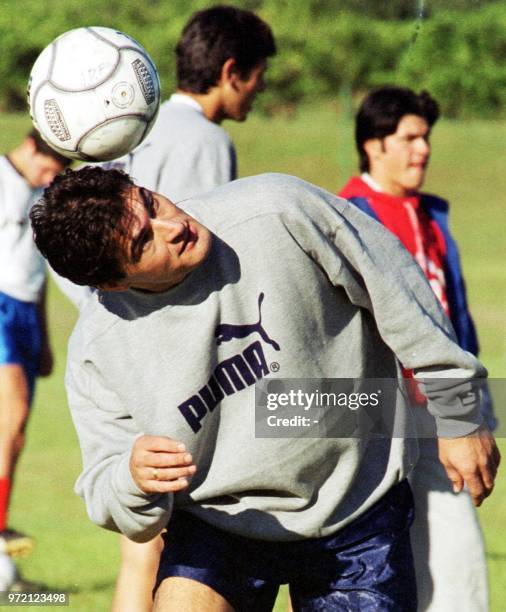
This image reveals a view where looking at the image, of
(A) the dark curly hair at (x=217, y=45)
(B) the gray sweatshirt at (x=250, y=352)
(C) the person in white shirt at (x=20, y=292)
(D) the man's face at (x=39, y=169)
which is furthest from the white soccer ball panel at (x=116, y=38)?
(D) the man's face at (x=39, y=169)

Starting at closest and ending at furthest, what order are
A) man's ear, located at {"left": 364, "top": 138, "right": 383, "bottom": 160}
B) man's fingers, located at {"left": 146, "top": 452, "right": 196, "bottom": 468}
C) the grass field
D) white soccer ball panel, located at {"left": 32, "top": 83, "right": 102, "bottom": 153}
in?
man's fingers, located at {"left": 146, "top": 452, "right": 196, "bottom": 468} → white soccer ball panel, located at {"left": 32, "top": 83, "right": 102, "bottom": 153} → man's ear, located at {"left": 364, "top": 138, "right": 383, "bottom": 160} → the grass field

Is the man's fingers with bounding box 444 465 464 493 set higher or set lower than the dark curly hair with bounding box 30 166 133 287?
lower

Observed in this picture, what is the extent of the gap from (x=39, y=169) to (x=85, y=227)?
4009mm

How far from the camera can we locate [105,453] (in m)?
3.53

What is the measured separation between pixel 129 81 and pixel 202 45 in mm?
1120

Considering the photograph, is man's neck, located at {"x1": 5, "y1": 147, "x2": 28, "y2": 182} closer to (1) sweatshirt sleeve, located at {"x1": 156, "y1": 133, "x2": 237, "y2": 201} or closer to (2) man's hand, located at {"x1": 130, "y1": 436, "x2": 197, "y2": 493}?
(1) sweatshirt sleeve, located at {"x1": 156, "y1": 133, "x2": 237, "y2": 201}

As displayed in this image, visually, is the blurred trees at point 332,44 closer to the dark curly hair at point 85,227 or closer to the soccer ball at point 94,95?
the soccer ball at point 94,95

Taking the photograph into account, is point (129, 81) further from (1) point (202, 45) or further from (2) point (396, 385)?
(2) point (396, 385)

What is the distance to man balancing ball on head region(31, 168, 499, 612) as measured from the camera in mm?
3363

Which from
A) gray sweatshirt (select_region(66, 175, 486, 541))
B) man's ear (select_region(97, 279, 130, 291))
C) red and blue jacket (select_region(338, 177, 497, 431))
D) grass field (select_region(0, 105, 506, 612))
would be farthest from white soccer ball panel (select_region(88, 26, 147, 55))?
grass field (select_region(0, 105, 506, 612))

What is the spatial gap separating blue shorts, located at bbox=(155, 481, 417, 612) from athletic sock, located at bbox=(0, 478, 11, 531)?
2771 mm

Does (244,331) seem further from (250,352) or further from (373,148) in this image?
(373,148)

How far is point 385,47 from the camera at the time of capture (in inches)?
971

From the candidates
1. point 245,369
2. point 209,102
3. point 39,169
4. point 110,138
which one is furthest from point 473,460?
point 39,169
